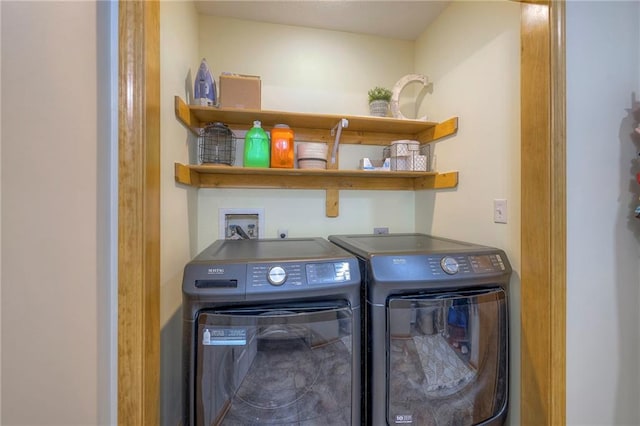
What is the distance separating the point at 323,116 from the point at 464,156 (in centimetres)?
83

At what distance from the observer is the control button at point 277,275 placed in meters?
0.96

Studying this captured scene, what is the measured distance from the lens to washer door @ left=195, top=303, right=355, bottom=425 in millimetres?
929

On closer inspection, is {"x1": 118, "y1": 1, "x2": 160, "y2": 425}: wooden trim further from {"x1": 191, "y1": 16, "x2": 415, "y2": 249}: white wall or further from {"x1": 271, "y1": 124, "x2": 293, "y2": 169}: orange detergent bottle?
{"x1": 191, "y1": 16, "x2": 415, "y2": 249}: white wall

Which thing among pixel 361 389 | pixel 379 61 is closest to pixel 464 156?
A: pixel 379 61

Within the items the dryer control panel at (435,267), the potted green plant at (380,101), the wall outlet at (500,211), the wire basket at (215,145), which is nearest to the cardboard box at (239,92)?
the wire basket at (215,145)

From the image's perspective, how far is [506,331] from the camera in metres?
1.17

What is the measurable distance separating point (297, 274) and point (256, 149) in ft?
2.92

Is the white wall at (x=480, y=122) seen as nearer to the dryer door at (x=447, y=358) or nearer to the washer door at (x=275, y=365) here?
the dryer door at (x=447, y=358)

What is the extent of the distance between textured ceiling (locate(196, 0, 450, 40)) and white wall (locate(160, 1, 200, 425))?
0.33 metres

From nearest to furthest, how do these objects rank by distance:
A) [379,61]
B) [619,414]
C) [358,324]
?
[358,324], [619,414], [379,61]

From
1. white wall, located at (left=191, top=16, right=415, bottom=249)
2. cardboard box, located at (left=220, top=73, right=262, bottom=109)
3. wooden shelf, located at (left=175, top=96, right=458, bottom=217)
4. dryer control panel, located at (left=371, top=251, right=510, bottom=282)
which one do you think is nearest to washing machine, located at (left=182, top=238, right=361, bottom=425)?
dryer control panel, located at (left=371, top=251, right=510, bottom=282)

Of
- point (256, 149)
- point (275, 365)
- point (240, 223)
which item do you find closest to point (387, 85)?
point (256, 149)

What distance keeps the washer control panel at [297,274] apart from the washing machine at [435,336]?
138mm

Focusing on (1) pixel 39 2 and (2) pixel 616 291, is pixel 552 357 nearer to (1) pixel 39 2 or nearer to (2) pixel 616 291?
(2) pixel 616 291
